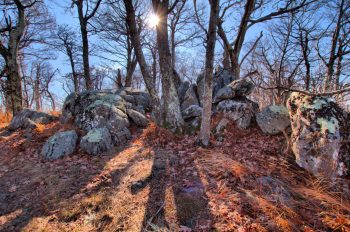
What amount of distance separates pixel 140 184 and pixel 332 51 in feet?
39.6

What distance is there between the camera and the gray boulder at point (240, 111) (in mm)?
5875

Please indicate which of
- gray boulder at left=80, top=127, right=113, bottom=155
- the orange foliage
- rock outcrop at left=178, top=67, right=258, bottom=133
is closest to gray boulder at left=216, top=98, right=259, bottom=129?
rock outcrop at left=178, top=67, right=258, bottom=133

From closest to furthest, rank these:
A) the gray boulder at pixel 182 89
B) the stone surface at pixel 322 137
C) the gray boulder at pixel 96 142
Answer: the stone surface at pixel 322 137 → the gray boulder at pixel 96 142 → the gray boulder at pixel 182 89

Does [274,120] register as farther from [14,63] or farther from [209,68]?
[14,63]

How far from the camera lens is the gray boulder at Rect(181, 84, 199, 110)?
8.40 metres

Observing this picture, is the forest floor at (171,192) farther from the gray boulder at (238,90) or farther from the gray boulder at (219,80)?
the gray boulder at (219,80)

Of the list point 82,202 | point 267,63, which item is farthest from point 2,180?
point 267,63

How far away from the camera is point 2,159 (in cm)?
473

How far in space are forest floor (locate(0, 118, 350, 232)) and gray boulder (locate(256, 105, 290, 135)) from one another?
16.0 inches

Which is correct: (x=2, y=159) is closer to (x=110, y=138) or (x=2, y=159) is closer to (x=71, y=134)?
(x=71, y=134)

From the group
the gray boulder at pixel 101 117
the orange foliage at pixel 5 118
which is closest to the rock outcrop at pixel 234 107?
the gray boulder at pixel 101 117

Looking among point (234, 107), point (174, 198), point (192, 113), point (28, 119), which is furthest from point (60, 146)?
point (234, 107)

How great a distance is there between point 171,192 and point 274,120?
3643mm

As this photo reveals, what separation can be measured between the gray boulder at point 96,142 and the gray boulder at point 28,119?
2.86 meters
